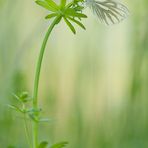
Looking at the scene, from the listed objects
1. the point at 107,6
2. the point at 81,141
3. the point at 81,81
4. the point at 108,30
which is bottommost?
the point at 81,141

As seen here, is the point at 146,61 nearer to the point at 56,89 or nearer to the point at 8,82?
the point at 56,89

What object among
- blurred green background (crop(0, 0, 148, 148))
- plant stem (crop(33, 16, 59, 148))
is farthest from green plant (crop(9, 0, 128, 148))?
blurred green background (crop(0, 0, 148, 148))

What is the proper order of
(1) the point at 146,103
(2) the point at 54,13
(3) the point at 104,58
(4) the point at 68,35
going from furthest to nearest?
(4) the point at 68,35
(3) the point at 104,58
(1) the point at 146,103
(2) the point at 54,13

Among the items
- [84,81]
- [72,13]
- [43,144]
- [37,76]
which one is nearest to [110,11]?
[72,13]

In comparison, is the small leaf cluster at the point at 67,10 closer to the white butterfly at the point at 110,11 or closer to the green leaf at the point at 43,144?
the white butterfly at the point at 110,11

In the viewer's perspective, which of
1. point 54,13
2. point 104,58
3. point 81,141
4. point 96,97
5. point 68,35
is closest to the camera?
point 54,13

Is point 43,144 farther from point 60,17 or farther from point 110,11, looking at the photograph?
point 110,11

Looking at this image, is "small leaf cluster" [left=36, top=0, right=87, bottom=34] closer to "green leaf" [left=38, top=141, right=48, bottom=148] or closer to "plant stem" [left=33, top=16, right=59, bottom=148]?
"plant stem" [left=33, top=16, right=59, bottom=148]

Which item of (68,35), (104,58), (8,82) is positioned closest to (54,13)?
(8,82)
